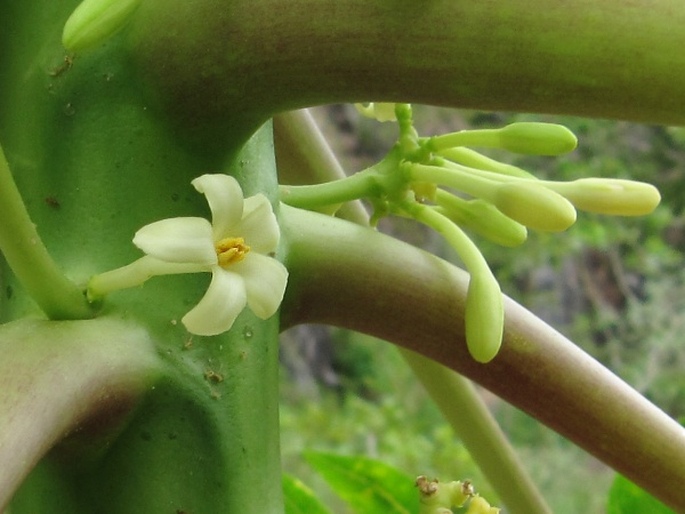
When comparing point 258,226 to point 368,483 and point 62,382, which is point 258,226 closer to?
point 62,382

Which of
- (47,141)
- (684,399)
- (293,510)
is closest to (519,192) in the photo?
(47,141)

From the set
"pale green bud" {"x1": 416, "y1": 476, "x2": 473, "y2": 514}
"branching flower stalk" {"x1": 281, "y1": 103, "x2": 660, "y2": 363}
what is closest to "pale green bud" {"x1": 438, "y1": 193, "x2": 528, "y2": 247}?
"branching flower stalk" {"x1": 281, "y1": 103, "x2": 660, "y2": 363}

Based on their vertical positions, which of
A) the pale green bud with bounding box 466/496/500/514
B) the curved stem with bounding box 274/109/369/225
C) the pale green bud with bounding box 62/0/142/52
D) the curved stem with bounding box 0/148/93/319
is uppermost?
the curved stem with bounding box 274/109/369/225

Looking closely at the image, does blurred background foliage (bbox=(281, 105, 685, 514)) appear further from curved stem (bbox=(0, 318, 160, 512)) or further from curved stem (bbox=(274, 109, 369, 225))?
curved stem (bbox=(0, 318, 160, 512))

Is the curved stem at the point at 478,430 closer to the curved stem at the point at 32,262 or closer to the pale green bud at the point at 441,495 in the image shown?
the pale green bud at the point at 441,495

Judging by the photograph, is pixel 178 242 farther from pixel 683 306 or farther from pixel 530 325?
pixel 683 306

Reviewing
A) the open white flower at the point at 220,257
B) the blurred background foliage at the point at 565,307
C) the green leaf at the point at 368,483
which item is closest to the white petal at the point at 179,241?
the open white flower at the point at 220,257

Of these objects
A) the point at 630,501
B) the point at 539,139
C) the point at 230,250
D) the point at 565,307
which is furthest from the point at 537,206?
the point at 565,307
